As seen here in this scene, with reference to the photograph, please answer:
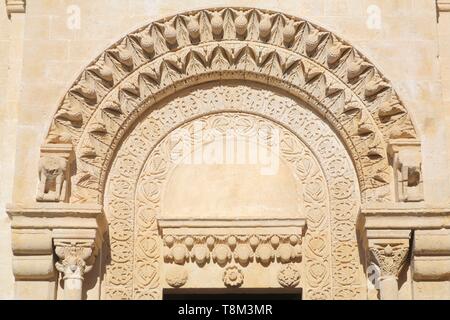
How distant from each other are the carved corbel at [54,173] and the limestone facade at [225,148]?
0.02 meters

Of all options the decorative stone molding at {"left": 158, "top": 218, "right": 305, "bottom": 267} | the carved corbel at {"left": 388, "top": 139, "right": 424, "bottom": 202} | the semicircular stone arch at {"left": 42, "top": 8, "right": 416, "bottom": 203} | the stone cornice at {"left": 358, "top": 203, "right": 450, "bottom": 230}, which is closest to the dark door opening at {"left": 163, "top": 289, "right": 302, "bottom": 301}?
the decorative stone molding at {"left": 158, "top": 218, "right": 305, "bottom": 267}

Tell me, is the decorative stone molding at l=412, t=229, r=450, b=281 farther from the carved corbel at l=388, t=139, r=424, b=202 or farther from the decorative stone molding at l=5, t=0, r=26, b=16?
the decorative stone molding at l=5, t=0, r=26, b=16

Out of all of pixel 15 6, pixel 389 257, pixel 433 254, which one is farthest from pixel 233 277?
pixel 15 6

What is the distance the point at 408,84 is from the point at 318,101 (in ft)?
2.65

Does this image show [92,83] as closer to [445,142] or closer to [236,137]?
[236,137]

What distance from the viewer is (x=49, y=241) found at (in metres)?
9.78

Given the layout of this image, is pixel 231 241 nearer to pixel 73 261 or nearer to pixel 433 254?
pixel 73 261

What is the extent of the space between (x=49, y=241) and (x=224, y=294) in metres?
1.59

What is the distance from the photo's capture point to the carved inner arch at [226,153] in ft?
33.3

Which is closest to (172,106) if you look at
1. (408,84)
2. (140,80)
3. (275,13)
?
(140,80)

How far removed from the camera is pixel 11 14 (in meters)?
10.7

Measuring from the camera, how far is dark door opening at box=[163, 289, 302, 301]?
33.3 ft

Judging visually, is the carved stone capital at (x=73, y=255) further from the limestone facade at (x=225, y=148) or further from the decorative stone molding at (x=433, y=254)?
the decorative stone molding at (x=433, y=254)

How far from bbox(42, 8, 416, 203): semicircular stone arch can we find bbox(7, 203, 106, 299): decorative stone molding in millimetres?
381
